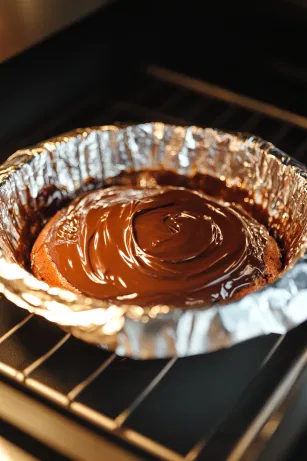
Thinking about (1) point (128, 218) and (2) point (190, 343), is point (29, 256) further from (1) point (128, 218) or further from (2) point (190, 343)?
(2) point (190, 343)

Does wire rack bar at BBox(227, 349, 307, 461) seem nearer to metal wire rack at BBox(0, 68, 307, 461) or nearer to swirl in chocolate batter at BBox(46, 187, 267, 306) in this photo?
metal wire rack at BBox(0, 68, 307, 461)

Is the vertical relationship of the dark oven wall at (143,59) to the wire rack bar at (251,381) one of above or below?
above

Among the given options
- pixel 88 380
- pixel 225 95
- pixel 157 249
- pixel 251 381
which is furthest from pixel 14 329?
pixel 225 95

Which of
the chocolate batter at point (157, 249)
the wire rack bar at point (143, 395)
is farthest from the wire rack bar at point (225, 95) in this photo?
the wire rack bar at point (143, 395)

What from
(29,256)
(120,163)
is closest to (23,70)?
(120,163)

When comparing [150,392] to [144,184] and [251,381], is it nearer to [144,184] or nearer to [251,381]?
[251,381]

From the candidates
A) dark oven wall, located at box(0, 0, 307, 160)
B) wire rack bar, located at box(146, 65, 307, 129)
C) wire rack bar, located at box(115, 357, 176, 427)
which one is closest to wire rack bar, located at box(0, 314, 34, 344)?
wire rack bar, located at box(115, 357, 176, 427)

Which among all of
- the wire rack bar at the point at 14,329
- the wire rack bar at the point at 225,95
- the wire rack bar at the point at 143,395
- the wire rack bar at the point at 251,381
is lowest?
the wire rack bar at the point at 14,329

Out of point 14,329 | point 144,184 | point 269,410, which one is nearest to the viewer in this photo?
point 269,410

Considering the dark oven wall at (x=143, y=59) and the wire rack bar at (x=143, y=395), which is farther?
the dark oven wall at (x=143, y=59)

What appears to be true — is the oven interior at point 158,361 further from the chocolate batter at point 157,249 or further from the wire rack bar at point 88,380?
the chocolate batter at point 157,249
